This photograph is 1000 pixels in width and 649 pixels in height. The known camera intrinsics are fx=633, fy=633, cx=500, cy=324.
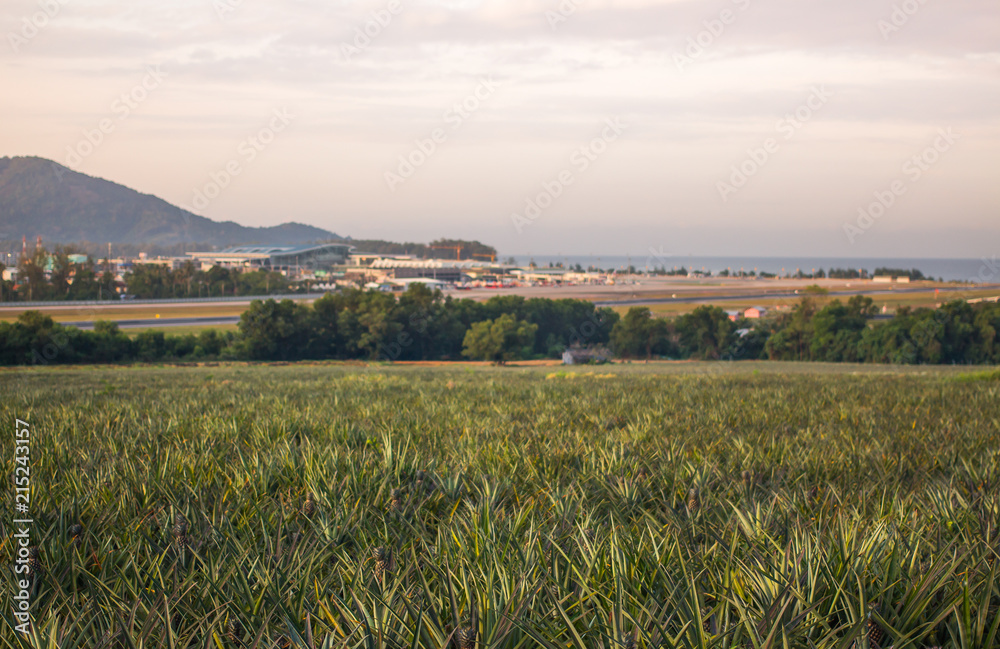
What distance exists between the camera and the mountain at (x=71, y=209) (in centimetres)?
3500

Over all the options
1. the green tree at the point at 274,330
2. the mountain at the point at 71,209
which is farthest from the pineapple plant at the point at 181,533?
the green tree at the point at 274,330

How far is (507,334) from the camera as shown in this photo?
2530 inches

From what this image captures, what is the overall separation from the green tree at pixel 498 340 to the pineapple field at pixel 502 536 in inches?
2247

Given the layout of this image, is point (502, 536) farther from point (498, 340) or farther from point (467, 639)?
point (498, 340)

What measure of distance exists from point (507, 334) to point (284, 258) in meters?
118

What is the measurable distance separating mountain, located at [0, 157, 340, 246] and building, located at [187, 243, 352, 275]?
15953mm

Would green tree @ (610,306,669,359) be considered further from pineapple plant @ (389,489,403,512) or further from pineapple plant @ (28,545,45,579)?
pineapple plant @ (28,545,45,579)

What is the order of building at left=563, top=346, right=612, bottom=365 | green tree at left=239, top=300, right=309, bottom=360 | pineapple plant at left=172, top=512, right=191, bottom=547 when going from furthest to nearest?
green tree at left=239, top=300, right=309, bottom=360 < building at left=563, top=346, right=612, bottom=365 < pineapple plant at left=172, top=512, right=191, bottom=547

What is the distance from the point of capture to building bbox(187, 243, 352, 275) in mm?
156750

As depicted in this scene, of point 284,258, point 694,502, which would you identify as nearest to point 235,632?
point 694,502

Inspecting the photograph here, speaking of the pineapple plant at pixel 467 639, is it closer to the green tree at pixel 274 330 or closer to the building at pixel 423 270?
the green tree at pixel 274 330

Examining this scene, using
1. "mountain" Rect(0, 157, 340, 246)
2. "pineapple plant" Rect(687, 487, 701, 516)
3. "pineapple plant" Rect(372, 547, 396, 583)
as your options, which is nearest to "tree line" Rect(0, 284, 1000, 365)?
"mountain" Rect(0, 157, 340, 246)

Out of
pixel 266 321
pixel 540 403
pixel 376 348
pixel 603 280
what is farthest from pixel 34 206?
pixel 603 280

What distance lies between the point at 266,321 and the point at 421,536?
195ft
